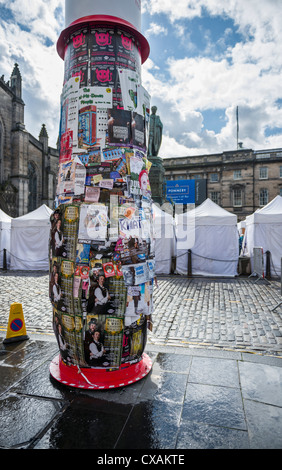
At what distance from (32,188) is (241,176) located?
2930cm

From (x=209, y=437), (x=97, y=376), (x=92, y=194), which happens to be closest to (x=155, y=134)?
(x=92, y=194)

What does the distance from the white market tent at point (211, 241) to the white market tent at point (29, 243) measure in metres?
6.69

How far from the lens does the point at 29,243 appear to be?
46.5ft

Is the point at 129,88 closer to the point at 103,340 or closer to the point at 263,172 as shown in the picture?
the point at 103,340

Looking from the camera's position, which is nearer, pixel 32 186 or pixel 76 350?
pixel 76 350

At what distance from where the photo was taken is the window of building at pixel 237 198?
4225 cm

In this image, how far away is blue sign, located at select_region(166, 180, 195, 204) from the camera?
124ft

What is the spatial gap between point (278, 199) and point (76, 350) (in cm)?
1231

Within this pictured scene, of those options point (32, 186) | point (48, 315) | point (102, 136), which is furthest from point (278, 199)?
point (32, 186)

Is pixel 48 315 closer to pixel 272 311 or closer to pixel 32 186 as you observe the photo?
pixel 272 311

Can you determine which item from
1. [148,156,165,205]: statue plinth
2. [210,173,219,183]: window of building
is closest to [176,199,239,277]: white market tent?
[148,156,165,205]: statue plinth

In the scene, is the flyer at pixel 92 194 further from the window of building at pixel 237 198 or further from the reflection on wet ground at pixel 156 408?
the window of building at pixel 237 198

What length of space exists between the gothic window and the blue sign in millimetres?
16595

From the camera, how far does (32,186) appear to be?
31938mm
